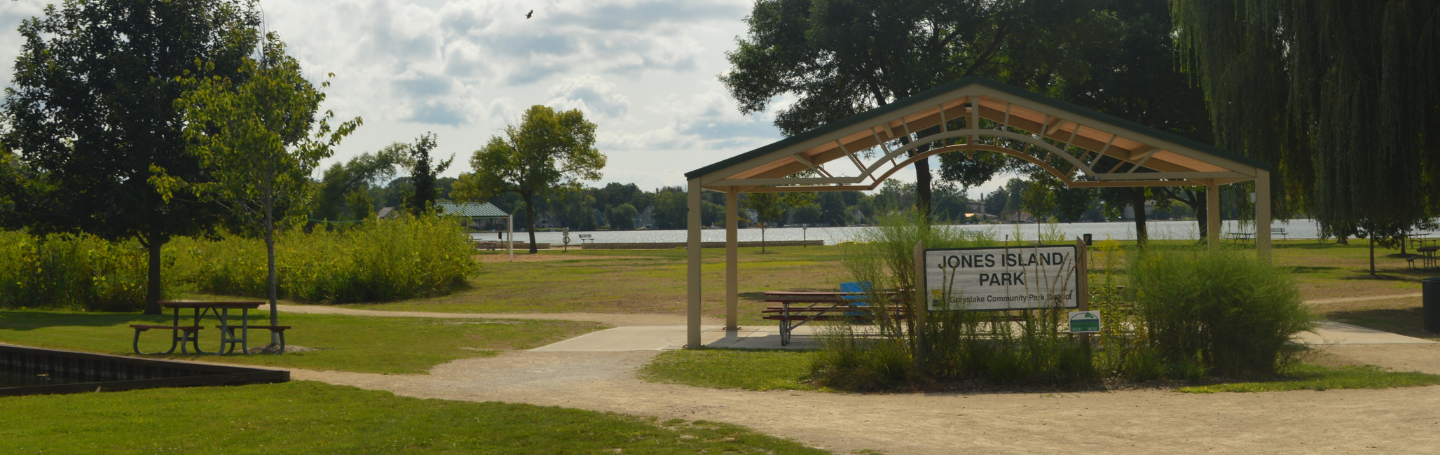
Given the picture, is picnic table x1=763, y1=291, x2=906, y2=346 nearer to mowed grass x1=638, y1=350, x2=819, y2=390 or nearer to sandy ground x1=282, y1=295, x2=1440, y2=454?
mowed grass x1=638, y1=350, x2=819, y2=390

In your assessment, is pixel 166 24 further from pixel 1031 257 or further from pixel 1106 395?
pixel 1106 395

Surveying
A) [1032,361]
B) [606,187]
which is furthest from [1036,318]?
[606,187]

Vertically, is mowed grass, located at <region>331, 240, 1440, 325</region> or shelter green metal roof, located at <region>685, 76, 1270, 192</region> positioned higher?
shelter green metal roof, located at <region>685, 76, 1270, 192</region>

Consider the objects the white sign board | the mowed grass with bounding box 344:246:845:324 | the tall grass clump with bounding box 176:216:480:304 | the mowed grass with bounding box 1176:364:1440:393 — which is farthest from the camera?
the tall grass clump with bounding box 176:216:480:304

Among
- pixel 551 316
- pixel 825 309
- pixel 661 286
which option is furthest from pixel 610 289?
pixel 825 309

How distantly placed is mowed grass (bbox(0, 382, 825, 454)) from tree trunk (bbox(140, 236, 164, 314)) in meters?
12.4

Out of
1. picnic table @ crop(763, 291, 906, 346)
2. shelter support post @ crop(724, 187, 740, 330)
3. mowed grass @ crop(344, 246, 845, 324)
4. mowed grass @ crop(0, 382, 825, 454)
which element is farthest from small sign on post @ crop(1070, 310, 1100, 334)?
shelter support post @ crop(724, 187, 740, 330)

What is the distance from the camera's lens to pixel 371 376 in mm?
10945

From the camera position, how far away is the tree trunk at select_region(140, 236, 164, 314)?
2047cm

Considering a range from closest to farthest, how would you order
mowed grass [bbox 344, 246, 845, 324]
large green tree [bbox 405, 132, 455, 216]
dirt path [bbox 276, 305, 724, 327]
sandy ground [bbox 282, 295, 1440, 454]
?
sandy ground [bbox 282, 295, 1440, 454]
dirt path [bbox 276, 305, 724, 327]
mowed grass [bbox 344, 246, 845, 324]
large green tree [bbox 405, 132, 455, 216]

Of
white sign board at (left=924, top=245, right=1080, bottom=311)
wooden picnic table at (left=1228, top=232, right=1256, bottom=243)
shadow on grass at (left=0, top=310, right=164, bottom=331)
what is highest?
wooden picnic table at (left=1228, top=232, right=1256, bottom=243)

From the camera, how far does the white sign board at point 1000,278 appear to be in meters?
9.95

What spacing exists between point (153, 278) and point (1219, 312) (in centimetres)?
2038

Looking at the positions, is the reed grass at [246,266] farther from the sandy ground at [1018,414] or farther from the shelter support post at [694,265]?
the sandy ground at [1018,414]
